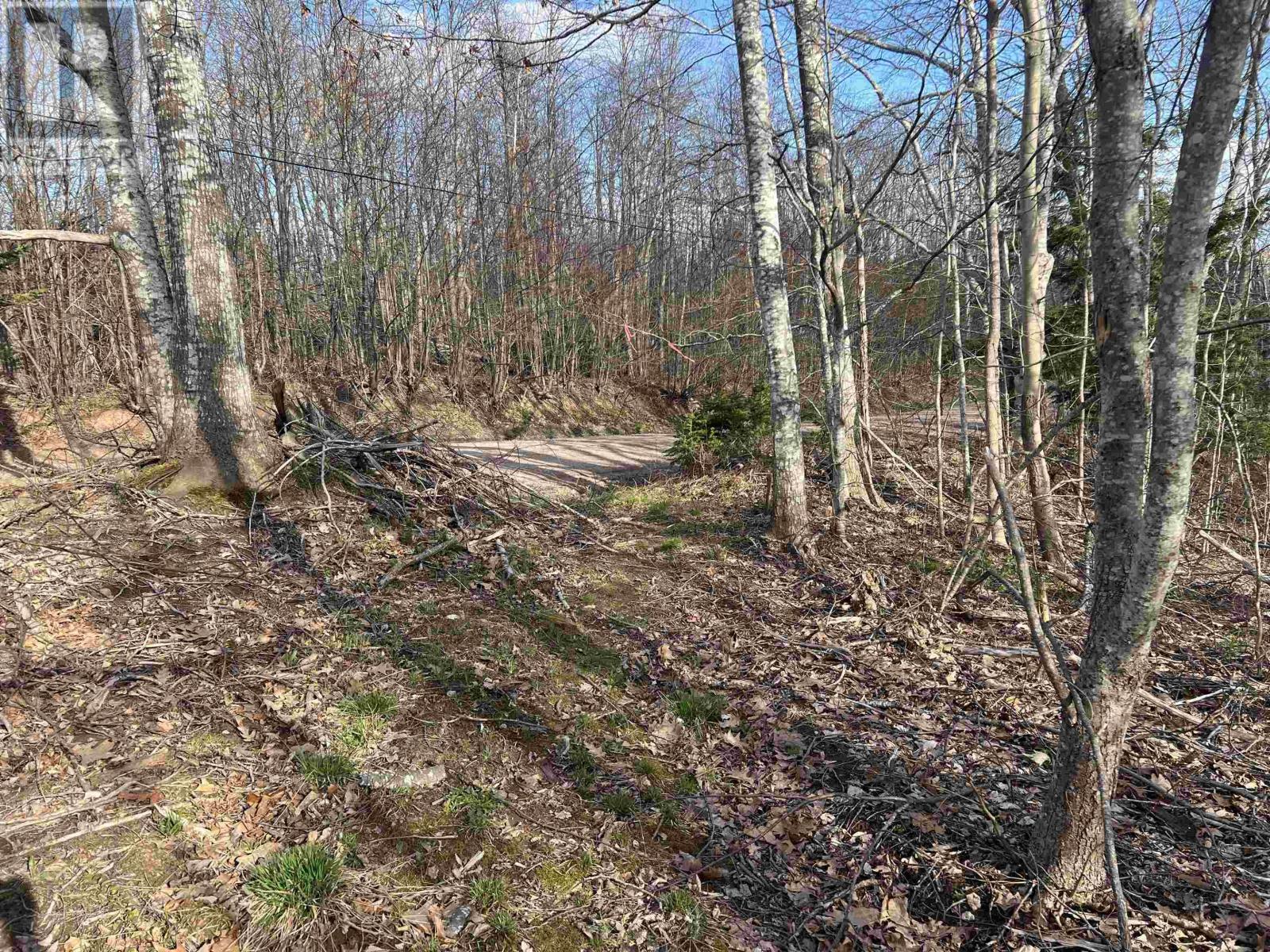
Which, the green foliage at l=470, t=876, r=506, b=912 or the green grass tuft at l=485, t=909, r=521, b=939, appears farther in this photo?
the green foliage at l=470, t=876, r=506, b=912

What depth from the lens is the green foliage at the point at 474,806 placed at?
305 cm

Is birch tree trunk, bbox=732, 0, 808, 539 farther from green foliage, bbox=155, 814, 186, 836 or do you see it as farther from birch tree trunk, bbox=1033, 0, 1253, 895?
green foliage, bbox=155, 814, 186, 836

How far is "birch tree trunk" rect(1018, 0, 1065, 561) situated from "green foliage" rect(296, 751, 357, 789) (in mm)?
5134

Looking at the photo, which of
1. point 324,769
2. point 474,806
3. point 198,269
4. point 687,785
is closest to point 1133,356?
point 687,785

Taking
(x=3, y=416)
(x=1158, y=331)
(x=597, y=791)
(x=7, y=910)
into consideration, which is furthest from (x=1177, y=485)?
(x=3, y=416)

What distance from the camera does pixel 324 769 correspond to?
316 centimetres

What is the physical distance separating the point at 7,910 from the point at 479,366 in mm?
15260

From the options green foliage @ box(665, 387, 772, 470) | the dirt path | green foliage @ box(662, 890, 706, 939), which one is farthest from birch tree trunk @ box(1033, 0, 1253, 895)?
green foliage @ box(665, 387, 772, 470)

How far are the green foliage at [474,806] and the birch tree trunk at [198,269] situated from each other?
371 centimetres

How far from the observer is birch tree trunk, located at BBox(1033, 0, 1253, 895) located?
71.2 inches

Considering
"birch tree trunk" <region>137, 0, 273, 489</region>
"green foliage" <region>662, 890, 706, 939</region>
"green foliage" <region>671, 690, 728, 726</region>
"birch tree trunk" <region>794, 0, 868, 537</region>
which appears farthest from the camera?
"birch tree trunk" <region>794, 0, 868, 537</region>

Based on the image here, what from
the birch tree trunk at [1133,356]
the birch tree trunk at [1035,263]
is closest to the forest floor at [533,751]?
the birch tree trunk at [1035,263]

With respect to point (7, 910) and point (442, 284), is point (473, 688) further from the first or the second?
point (442, 284)

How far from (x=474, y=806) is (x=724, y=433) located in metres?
7.16
